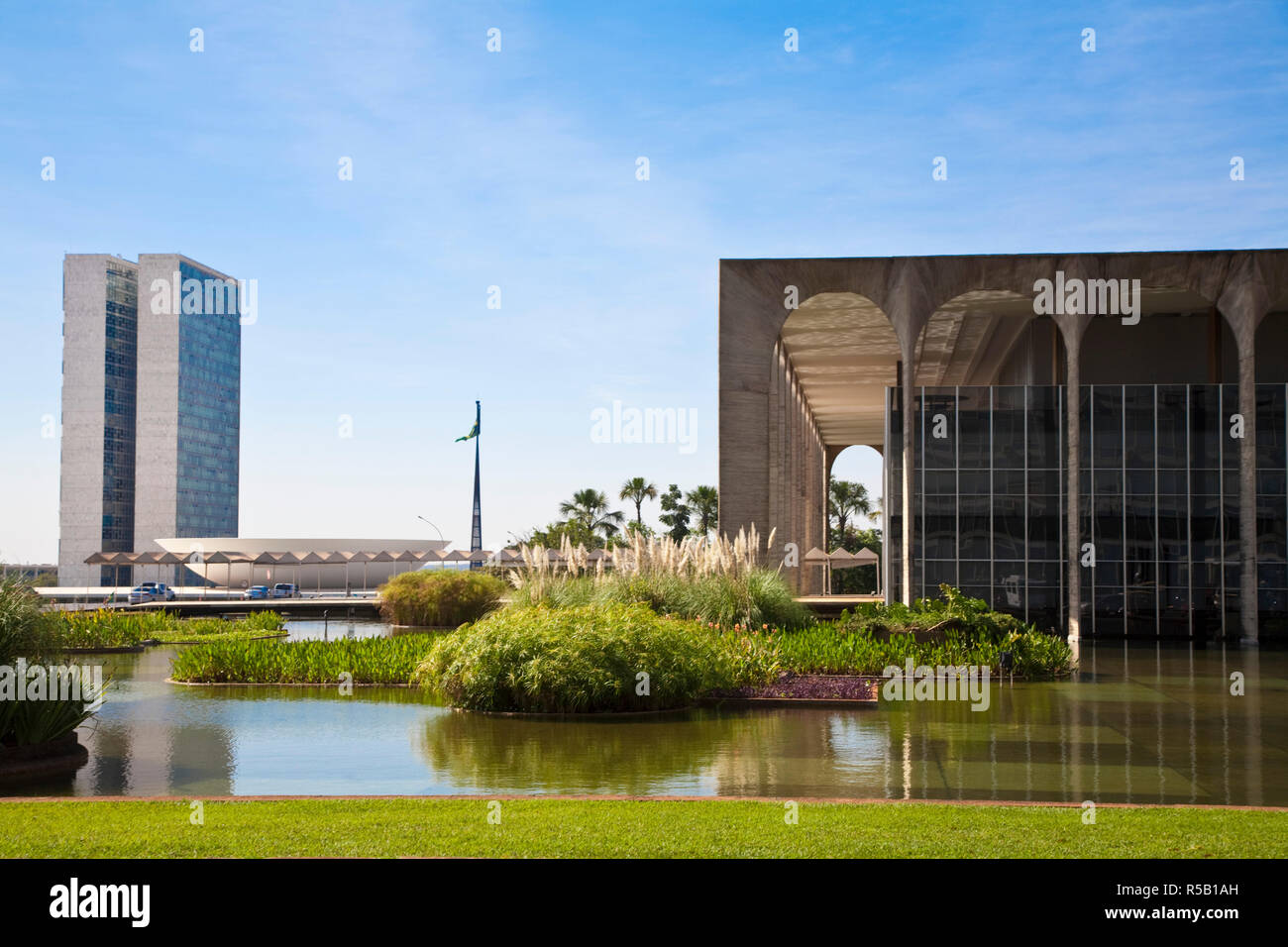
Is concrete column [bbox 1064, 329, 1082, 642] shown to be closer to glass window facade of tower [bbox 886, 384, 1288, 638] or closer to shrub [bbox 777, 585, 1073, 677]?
glass window facade of tower [bbox 886, 384, 1288, 638]

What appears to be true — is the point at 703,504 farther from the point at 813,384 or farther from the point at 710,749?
the point at 710,749

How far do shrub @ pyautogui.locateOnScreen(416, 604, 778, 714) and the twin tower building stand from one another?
143m

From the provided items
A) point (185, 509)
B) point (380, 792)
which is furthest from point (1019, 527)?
point (185, 509)

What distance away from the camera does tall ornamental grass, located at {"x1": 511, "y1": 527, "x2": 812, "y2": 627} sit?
20.4 meters

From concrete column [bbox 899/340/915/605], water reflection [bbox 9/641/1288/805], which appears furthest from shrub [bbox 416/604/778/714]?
concrete column [bbox 899/340/915/605]

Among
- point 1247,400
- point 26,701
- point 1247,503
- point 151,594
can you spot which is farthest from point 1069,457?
point 151,594

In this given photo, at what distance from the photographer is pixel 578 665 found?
14719 mm

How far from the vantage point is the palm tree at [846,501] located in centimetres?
9219

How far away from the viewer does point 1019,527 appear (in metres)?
30.7

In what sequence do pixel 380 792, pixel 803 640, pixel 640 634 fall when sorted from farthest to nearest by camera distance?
pixel 803 640 → pixel 640 634 → pixel 380 792

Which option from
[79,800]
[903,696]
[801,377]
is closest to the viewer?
[79,800]

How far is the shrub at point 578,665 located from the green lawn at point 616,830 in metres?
5.91

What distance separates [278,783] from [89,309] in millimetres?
153170
